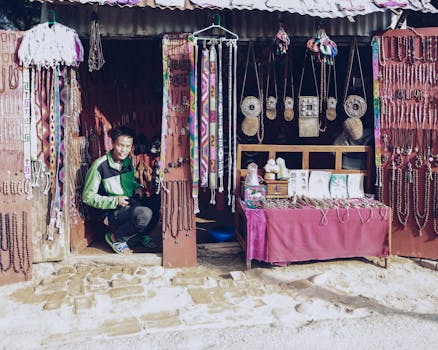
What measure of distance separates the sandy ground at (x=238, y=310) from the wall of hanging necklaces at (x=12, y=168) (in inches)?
11.8

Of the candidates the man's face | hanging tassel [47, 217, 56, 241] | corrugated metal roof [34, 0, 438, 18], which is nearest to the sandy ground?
hanging tassel [47, 217, 56, 241]

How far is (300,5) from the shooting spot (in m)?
5.39

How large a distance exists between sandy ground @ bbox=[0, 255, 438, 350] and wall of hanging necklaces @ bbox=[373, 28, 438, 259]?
56 centimetres

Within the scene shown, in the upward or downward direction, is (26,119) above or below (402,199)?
above

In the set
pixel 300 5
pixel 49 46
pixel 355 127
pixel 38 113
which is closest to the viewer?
pixel 49 46

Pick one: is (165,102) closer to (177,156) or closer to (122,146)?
(177,156)

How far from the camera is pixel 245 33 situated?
5.77 metres

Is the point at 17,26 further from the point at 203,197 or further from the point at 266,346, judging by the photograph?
the point at 266,346

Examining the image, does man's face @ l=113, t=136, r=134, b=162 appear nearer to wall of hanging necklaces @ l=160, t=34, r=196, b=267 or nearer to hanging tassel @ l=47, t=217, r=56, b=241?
wall of hanging necklaces @ l=160, t=34, r=196, b=267

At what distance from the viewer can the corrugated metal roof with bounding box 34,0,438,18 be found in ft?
16.9

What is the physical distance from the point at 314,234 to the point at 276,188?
806 mm

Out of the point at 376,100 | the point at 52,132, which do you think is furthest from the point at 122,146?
the point at 376,100

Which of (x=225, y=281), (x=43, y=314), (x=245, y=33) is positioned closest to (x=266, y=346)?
(x=225, y=281)

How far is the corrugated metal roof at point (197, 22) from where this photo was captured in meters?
5.49
